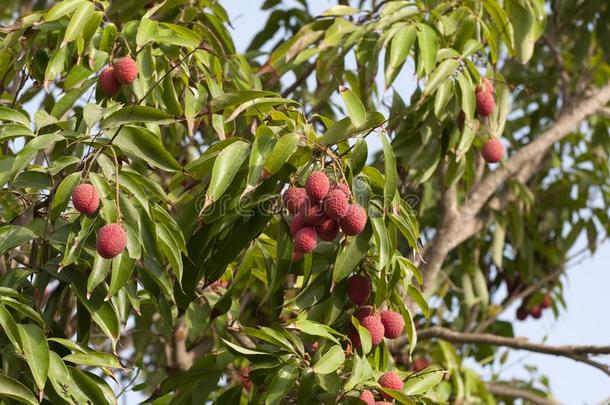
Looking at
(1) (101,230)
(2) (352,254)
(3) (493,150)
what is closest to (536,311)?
(3) (493,150)

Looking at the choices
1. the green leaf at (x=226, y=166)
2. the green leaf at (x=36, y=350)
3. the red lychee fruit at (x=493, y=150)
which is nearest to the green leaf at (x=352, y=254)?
the green leaf at (x=226, y=166)

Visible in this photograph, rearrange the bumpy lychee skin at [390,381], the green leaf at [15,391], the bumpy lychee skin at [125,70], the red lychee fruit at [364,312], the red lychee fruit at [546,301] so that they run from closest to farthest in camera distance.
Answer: the green leaf at [15,391]
the bumpy lychee skin at [390,381]
the red lychee fruit at [364,312]
the bumpy lychee skin at [125,70]
the red lychee fruit at [546,301]

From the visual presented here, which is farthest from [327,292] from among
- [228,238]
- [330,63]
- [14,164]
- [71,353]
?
[330,63]

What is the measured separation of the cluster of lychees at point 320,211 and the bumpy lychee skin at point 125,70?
1.64ft

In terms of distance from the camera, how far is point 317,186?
2055 millimetres

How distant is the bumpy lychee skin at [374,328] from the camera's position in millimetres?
2275

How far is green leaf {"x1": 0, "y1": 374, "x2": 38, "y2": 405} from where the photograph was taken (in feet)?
6.47

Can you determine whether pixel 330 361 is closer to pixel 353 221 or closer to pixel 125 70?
pixel 353 221

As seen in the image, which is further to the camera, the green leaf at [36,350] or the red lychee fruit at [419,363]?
the red lychee fruit at [419,363]

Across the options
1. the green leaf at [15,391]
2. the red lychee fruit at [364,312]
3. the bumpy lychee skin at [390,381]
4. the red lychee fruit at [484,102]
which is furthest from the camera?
the red lychee fruit at [484,102]

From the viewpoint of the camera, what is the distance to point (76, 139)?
7.13ft

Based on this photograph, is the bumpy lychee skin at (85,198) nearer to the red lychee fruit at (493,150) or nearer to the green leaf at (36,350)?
the green leaf at (36,350)

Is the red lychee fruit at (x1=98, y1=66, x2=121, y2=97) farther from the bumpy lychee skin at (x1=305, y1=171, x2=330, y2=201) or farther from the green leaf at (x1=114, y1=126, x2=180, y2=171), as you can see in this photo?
the bumpy lychee skin at (x1=305, y1=171, x2=330, y2=201)

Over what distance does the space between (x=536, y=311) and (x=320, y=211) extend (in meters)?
2.60
